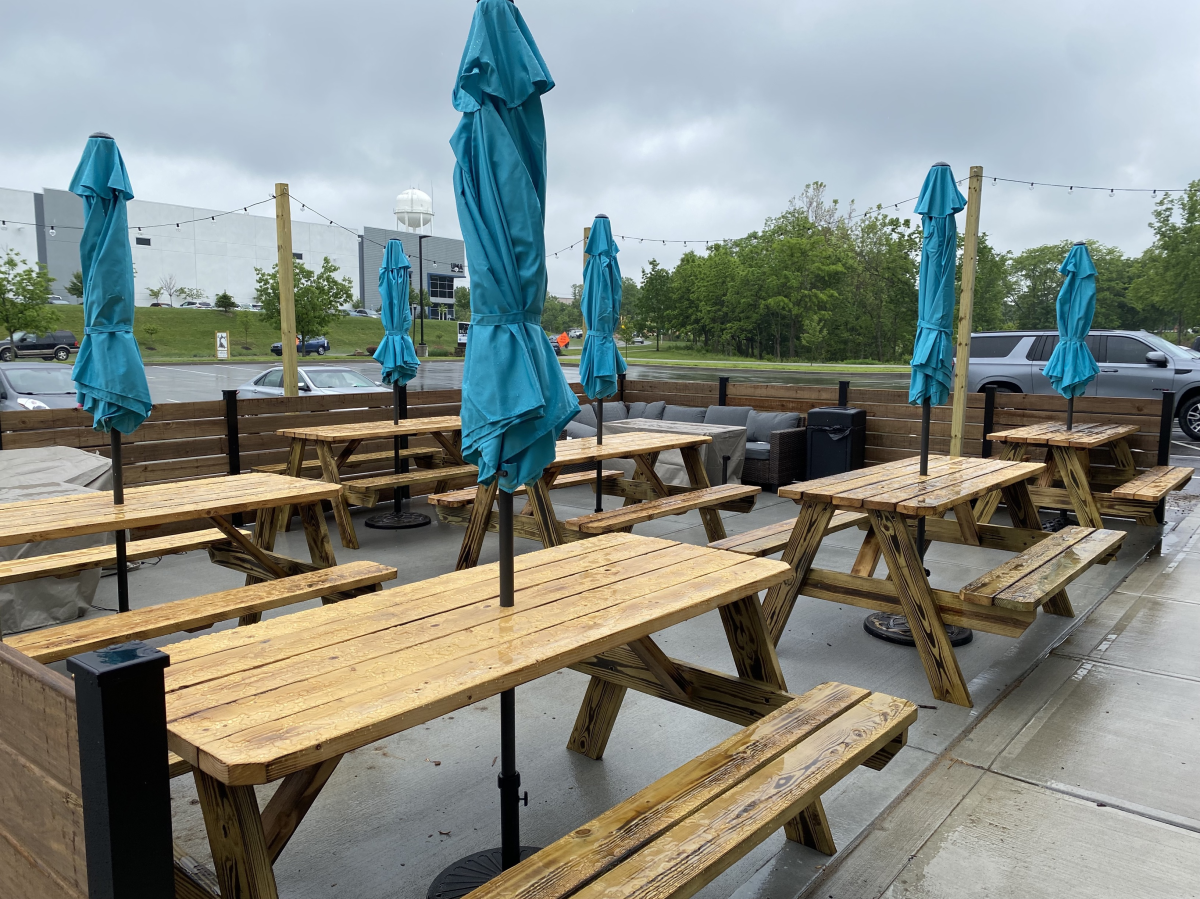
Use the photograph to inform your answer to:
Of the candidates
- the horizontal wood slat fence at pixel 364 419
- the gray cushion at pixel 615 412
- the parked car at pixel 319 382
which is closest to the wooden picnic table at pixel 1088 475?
the horizontal wood slat fence at pixel 364 419

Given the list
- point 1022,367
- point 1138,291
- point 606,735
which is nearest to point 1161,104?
point 1138,291

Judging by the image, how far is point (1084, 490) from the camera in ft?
22.6

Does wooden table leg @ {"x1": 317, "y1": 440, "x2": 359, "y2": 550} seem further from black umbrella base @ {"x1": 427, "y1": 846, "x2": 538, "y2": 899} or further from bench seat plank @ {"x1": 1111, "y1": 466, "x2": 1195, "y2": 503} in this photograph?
bench seat plank @ {"x1": 1111, "y1": 466, "x2": 1195, "y2": 503}

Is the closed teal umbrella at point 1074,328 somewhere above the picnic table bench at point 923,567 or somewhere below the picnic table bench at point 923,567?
above

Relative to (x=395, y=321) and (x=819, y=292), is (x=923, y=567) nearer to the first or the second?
(x=395, y=321)

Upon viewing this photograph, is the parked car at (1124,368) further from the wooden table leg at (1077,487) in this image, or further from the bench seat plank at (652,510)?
the bench seat plank at (652,510)

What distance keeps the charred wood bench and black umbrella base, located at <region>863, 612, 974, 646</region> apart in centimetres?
209

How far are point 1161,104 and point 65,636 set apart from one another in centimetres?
3483

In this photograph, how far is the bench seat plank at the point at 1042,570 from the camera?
387 centimetres

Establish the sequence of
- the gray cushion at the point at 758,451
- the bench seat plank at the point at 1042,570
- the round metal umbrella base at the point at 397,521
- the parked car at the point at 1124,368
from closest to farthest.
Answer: the bench seat plank at the point at 1042,570 → the round metal umbrella base at the point at 397,521 → the gray cushion at the point at 758,451 → the parked car at the point at 1124,368

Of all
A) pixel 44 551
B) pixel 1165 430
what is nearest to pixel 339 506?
pixel 44 551

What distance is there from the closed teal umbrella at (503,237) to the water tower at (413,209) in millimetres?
36369

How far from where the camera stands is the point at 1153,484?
22.5 ft

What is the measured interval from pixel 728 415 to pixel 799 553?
5.67m
